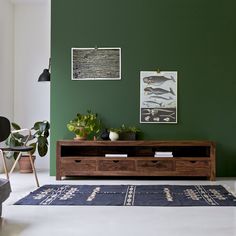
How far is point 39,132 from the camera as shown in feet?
21.3

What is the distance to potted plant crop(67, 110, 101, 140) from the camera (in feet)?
19.6

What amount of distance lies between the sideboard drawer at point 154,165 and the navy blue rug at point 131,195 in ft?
2.00

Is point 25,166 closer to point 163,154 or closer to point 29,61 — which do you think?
point 29,61

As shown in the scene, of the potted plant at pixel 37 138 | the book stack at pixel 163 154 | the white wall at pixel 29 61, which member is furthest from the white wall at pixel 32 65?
the book stack at pixel 163 154

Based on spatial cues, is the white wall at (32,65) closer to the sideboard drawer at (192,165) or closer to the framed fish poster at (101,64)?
the framed fish poster at (101,64)

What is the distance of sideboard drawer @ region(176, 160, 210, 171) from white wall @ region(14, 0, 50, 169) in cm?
261

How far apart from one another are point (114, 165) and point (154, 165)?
0.56 meters

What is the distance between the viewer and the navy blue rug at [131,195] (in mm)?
4062

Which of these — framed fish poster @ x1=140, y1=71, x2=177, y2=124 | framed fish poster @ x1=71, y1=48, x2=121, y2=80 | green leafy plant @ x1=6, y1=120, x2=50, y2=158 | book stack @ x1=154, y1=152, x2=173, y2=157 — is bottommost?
book stack @ x1=154, y1=152, x2=173, y2=157

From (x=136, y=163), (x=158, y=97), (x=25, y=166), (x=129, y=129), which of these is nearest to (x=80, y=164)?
(x=136, y=163)

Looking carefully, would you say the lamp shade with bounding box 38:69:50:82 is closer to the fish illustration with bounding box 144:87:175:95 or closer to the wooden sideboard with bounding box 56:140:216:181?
the wooden sideboard with bounding box 56:140:216:181

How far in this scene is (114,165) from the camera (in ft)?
18.9

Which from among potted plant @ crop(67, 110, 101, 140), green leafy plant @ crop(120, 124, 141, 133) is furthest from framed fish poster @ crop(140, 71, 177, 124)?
potted plant @ crop(67, 110, 101, 140)

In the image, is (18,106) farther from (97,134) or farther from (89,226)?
(89,226)
